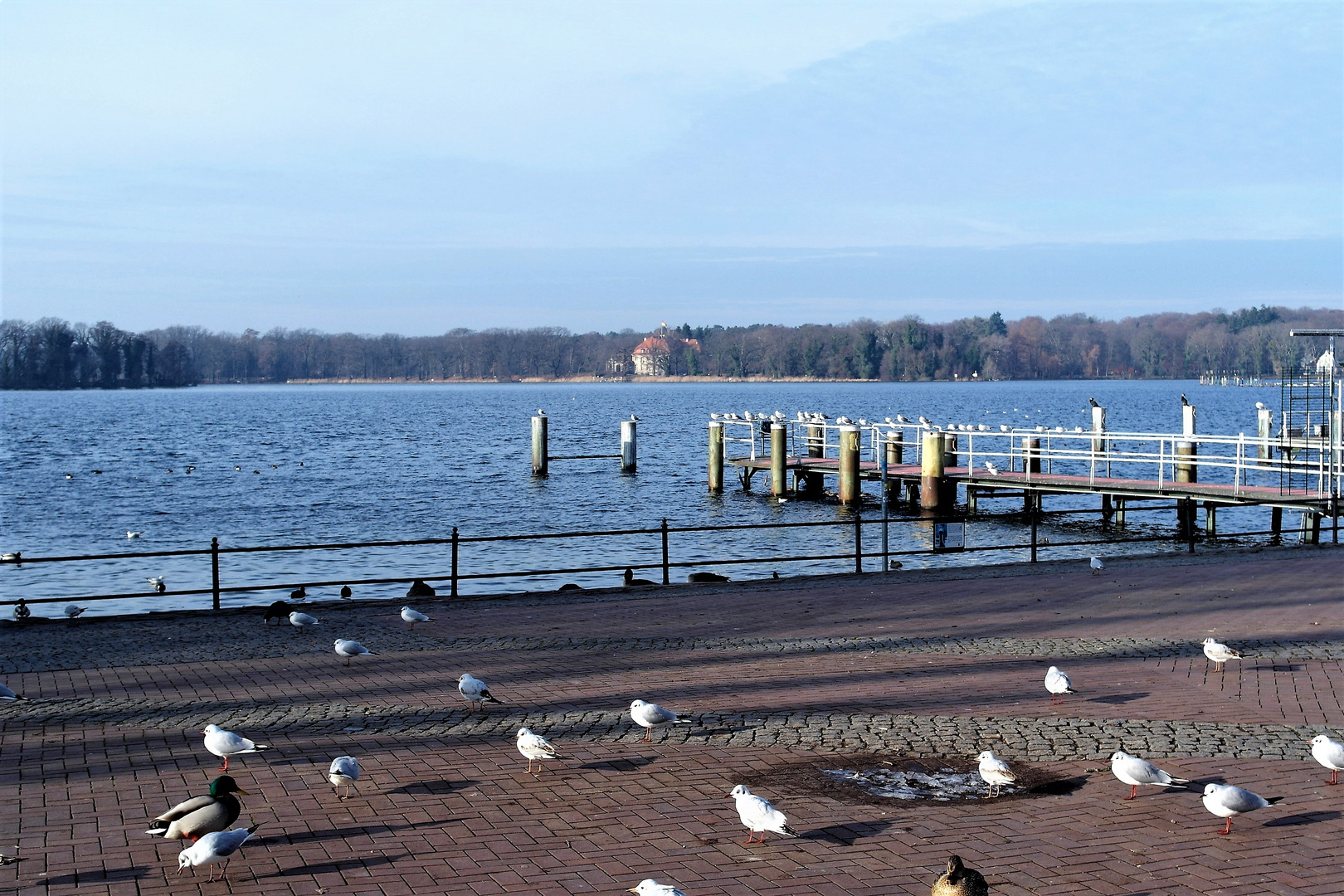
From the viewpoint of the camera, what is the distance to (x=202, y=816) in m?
6.73

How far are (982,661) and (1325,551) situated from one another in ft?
39.6

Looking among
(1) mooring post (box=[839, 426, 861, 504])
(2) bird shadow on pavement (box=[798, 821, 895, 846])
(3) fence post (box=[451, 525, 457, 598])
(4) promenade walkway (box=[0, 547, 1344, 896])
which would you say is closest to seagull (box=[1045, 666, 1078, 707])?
(4) promenade walkway (box=[0, 547, 1344, 896])

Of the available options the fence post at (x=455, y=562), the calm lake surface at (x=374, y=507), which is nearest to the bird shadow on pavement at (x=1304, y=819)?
the fence post at (x=455, y=562)

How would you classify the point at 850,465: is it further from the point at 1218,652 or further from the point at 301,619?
the point at 1218,652

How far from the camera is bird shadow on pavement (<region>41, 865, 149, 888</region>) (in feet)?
21.2

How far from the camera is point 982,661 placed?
12281 millimetres

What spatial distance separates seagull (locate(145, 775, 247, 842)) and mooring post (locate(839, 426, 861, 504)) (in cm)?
3278

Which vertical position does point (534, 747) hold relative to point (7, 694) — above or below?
above

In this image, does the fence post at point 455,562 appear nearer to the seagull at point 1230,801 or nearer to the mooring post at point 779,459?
the seagull at point 1230,801

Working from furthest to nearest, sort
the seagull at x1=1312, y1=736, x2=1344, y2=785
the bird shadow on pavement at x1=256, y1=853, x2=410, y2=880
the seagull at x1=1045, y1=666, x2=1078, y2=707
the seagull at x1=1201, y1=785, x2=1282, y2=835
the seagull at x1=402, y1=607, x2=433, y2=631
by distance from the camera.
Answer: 1. the seagull at x1=402, y1=607, x2=433, y2=631
2. the seagull at x1=1045, y1=666, x2=1078, y2=707
3. the seagull at x1=1312, y1=736, x2=1344, y2=785
4. the seagull at x1=1201, y1=785, x2=1282, y2=835
5. the bird shadow on pavement at x1=256, y1=853, x2=410, y2=880

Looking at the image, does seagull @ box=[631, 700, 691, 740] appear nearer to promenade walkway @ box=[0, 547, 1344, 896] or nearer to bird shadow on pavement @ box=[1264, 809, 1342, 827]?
promenade walkway @ box=[0, 547, 1344, 896]

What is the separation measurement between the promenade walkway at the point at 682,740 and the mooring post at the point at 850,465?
73.7 ft

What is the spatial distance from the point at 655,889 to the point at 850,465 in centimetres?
3384

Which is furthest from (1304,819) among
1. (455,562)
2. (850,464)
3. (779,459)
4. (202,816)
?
(779,459)
